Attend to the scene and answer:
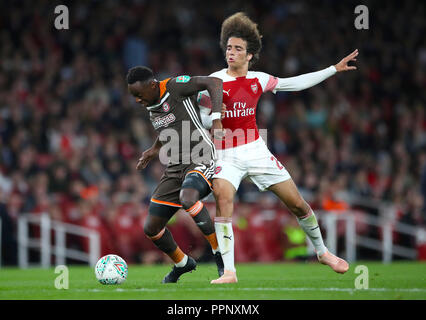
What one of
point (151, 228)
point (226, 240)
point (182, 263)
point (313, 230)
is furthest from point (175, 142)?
point (313, 230)

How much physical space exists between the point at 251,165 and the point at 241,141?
0.83 feet

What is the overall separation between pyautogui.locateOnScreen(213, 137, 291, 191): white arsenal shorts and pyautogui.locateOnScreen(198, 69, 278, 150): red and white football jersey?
8 cm

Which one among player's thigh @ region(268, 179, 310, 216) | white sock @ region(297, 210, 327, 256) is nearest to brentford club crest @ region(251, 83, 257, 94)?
player's thigh @ region(268, 179, 310, 216)

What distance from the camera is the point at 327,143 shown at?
55.6 feet

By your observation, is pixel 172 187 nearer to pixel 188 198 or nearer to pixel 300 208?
pixel 188 198

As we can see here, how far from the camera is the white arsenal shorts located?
7.51m

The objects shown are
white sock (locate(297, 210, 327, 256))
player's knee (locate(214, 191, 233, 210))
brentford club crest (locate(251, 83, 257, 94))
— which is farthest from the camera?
white sock (locate(297, 210, 327, 256))

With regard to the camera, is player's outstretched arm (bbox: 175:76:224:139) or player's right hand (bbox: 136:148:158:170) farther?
player's right hand (bbox: 136:148:158:170)

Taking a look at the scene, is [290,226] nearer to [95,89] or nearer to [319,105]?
[319,105]

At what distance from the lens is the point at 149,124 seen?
1708 centimetres

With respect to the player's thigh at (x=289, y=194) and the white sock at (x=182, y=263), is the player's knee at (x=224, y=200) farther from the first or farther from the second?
the white sock at (x=182, y=263)

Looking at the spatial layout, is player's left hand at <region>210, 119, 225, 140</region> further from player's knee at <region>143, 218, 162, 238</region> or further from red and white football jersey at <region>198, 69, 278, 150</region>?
player's knee at <region>143, 218, 162, 238</region>

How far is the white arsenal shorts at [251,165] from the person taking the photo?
296 inches

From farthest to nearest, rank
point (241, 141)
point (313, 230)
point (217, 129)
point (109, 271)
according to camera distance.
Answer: point (313, 230), point (241, 141), point (109, 271), point (217, 129)
